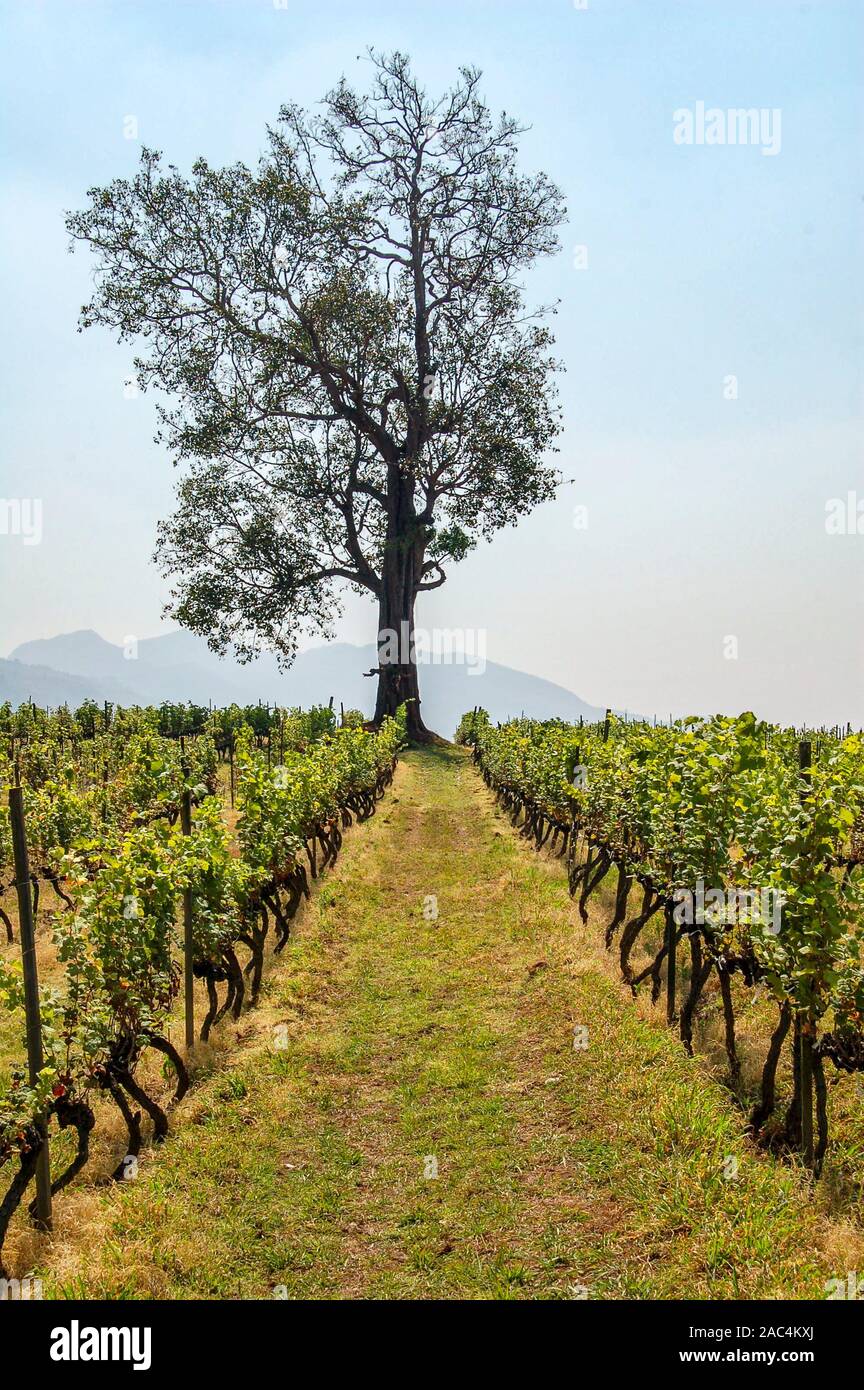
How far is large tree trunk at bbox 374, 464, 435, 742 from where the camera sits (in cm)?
3578

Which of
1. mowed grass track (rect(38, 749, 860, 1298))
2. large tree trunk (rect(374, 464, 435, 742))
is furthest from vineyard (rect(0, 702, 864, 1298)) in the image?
large tree trunk (rect(374, 464, 435, 742))

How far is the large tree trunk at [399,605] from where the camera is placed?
35.8 metres

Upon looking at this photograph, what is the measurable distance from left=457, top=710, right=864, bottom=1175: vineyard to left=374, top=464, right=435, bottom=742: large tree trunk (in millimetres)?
23934

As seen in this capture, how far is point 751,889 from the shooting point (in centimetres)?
672

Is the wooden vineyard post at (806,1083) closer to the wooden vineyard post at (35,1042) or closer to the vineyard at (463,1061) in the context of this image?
the vineyard at (463,1061)

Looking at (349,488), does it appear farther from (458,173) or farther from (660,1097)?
(660,1097)

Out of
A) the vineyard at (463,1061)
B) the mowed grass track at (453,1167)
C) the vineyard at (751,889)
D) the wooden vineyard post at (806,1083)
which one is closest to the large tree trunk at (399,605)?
the vineyard at (751,889)

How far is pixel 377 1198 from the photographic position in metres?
5.73

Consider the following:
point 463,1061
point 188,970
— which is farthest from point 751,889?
point 188,970

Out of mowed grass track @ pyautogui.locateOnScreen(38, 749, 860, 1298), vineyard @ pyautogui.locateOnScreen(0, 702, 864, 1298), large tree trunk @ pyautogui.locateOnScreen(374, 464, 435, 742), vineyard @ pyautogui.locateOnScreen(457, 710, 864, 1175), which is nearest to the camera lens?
mowed grass track @ pyautogui.locateOnScreen(38, 749, 860, 1298)

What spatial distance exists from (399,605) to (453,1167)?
30717 mm

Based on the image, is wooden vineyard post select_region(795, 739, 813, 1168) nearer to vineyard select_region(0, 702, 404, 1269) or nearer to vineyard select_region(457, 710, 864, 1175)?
vineyard select_region(457, 710, 864, 1175)
